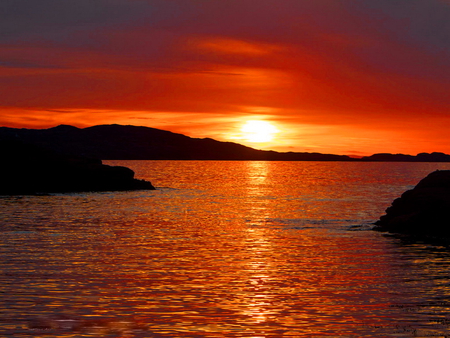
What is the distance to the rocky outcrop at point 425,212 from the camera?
3806 centimetres

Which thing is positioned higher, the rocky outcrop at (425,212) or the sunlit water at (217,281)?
the rocky outcrop at (425,212)

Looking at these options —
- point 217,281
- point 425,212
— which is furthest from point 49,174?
point 217,281

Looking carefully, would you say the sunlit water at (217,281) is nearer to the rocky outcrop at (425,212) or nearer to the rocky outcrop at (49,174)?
the rocky outcrop at (425,212)

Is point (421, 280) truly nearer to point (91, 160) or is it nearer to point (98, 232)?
point (98, 232)

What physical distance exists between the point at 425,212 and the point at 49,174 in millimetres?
65600

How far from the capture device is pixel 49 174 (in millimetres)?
88062

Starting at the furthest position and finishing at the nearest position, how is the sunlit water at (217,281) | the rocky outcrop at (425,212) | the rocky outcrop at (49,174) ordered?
the rocky outcrop at (49,174) < the rocky outcrop at (425,212) < the sunlit water at (217,281)

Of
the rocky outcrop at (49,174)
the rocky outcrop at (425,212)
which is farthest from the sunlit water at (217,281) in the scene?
the rocky outcrop at (49,174)

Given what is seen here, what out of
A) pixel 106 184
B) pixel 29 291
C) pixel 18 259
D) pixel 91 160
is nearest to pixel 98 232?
pixel 18 259

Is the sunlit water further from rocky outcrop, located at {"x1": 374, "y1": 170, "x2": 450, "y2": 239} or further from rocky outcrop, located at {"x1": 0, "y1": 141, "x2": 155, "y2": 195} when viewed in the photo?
rocky outcrop, located at {"x1": 0, "y1": 141, "x2": 155, "y2": 195}

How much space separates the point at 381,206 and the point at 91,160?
5471 cm

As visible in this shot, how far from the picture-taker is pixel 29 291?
19281 millimetres

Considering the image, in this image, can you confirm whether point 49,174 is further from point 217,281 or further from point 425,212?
point 217,281

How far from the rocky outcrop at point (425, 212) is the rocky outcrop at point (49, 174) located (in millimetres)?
58366
